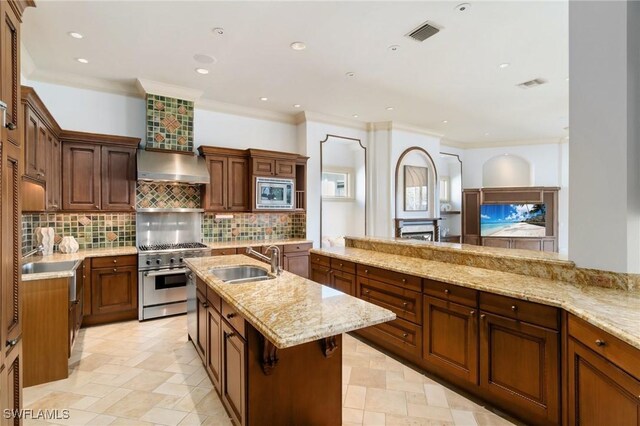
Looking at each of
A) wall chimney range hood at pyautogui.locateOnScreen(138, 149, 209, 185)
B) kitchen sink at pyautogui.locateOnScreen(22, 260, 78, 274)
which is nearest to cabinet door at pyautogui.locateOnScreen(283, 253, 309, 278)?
wall chimney range hood at pyautogui.locateOnScreen(138, 149, 209, 185)

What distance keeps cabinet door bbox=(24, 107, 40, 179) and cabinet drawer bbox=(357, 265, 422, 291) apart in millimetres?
3103

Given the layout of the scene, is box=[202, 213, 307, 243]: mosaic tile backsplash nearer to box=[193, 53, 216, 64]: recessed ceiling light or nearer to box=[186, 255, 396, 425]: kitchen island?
box=[193, 53, 216, 64]: recessed ceiling light

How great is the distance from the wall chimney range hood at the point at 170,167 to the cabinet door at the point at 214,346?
8.02 feet

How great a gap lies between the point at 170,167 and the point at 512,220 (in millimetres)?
7760

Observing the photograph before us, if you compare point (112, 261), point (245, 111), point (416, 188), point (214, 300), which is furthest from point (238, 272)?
point (416, 188)

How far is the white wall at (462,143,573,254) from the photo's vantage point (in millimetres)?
7750

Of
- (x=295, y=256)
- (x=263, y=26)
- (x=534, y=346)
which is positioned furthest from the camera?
(x=295, y=256)

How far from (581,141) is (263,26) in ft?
9.06

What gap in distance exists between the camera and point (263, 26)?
3.03 meters

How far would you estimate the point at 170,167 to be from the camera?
14.3 ft

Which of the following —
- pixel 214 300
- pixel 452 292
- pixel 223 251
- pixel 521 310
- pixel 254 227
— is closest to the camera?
pixel 521 310

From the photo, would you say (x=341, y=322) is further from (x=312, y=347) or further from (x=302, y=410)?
(x=302, y=410)

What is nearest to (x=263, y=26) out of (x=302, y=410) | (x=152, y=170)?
(x=152, y=170)

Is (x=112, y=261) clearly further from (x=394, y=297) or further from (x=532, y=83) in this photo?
(x=532, y=83)
